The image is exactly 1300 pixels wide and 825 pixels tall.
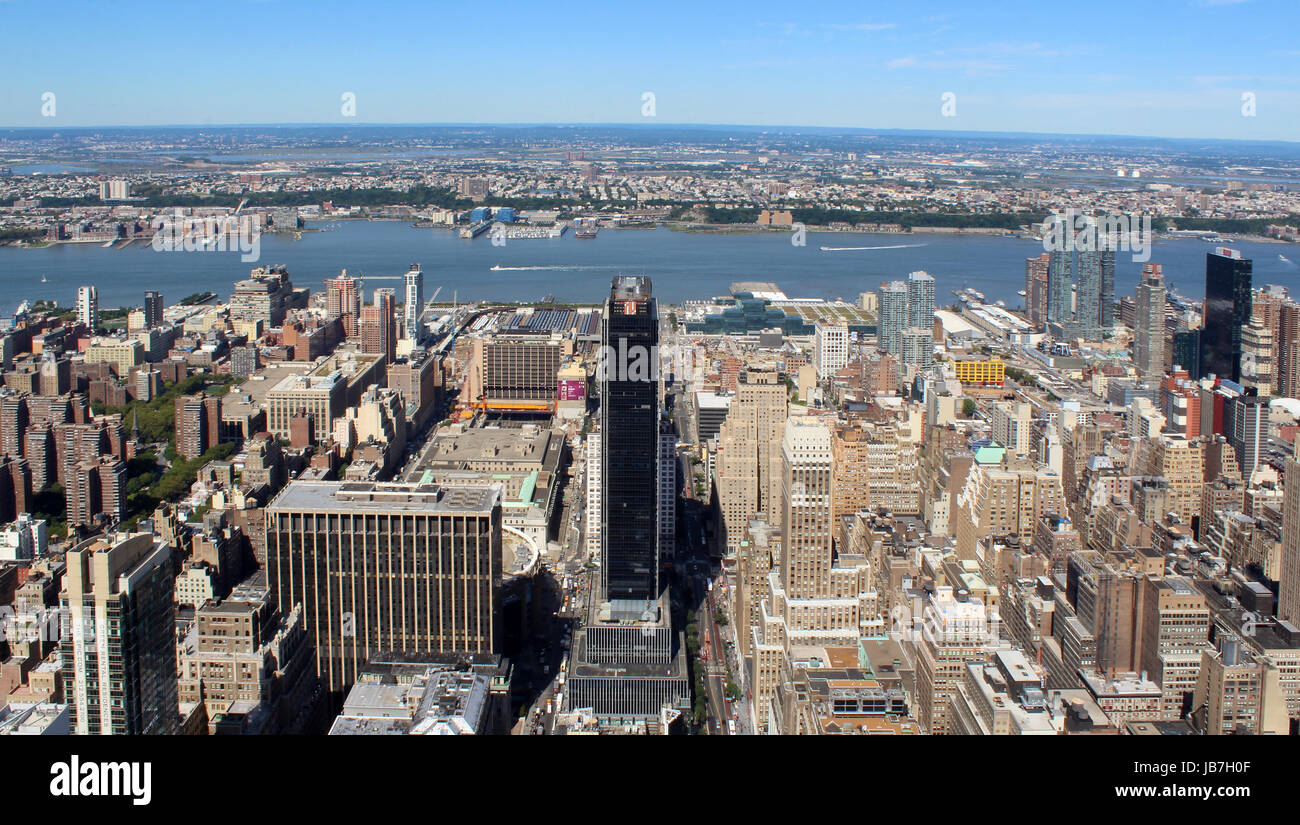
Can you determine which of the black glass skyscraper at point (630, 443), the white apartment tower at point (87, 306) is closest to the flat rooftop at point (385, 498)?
the black glass skyscraper at point (630, 443)

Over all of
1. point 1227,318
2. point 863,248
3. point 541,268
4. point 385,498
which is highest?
point 863,248

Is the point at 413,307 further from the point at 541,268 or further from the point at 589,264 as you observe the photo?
the point at 589,264

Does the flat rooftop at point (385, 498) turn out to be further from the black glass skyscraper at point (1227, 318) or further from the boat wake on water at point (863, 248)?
the boat wake on water at point (863, 248)

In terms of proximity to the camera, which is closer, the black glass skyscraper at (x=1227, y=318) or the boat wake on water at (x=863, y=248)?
the black glass skyscraper at (x=1227, y=318)

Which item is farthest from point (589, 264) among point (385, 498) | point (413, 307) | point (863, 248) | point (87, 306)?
point (385, 498)
